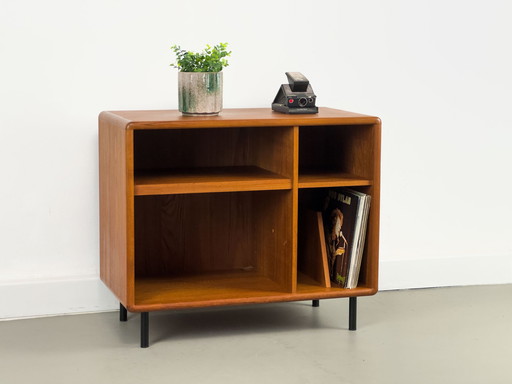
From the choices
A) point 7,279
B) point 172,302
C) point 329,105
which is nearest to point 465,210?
point 329,105

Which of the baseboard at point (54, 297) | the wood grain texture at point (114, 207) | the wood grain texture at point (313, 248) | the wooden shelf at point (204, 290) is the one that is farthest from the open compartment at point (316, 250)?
the baseboard at point (54, 297)

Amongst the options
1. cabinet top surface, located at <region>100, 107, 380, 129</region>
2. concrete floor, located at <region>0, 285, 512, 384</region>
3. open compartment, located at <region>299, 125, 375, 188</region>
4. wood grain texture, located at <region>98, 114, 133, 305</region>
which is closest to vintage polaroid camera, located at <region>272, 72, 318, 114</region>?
cabinet top surface, located at <region>100, 107, 380, 129</region>

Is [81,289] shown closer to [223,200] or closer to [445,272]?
[223,200]

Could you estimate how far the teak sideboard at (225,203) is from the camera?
257 centimetres

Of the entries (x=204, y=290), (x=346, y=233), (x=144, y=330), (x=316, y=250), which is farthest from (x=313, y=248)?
(x=144, y=330)

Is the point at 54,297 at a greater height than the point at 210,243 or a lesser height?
lesser

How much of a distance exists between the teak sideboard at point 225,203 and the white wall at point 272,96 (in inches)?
6.0

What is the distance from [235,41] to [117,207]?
2.60 feet

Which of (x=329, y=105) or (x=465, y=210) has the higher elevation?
(x=329, y=105)

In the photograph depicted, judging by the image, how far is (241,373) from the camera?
2.40 metres

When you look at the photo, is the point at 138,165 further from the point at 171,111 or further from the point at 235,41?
the point at 235,41

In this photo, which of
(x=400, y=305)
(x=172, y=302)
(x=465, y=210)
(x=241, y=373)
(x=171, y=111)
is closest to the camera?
(x=241, y=373)

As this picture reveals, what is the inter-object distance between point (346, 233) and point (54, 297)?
100 centimetres

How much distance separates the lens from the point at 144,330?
260 centimetres
